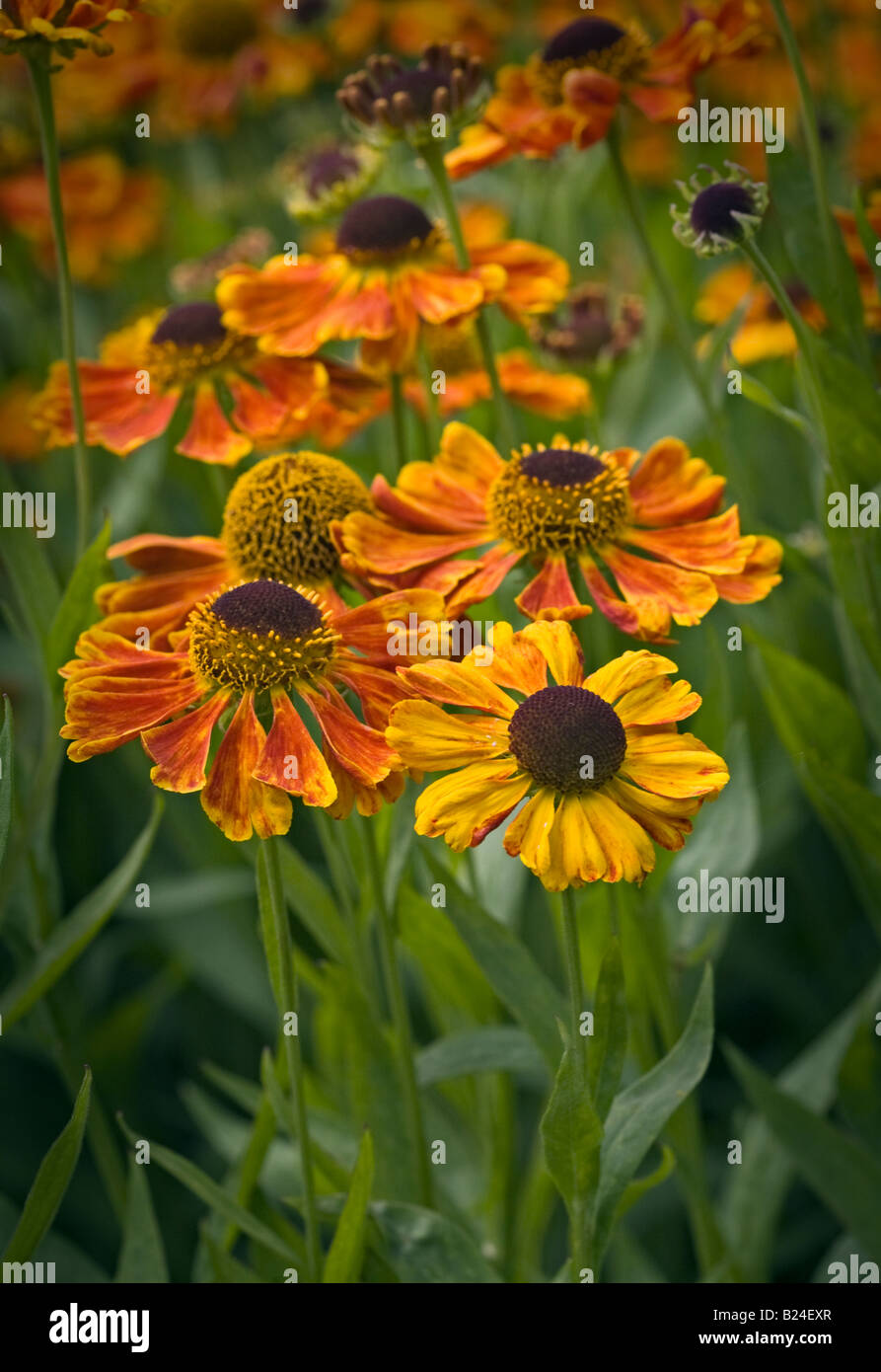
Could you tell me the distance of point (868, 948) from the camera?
56.9 inches

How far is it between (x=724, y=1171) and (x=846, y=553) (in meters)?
0.73

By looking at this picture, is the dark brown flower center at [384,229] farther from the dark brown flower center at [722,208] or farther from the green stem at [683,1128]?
the green stem at [683,1128]

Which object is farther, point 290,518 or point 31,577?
point 31,577

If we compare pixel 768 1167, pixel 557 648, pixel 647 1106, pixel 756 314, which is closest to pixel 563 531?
pixel 557 648

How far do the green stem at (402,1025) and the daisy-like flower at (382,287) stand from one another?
1.25 ft

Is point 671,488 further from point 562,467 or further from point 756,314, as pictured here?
point 756,314

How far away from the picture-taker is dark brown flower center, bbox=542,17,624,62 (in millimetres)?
1064

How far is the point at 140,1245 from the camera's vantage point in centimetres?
88

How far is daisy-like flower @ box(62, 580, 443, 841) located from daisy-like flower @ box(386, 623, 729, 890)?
1.5 inches

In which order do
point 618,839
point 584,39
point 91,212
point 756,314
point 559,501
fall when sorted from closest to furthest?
point 618,839, point 559,501, point 584,39, point 756,314, point 91,212

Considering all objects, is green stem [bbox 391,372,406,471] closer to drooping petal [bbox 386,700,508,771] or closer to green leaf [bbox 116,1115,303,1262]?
drooping petal [bbox 386,700,508,771]

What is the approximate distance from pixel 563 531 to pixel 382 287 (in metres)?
0.31

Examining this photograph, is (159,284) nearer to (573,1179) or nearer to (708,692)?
(708,692)

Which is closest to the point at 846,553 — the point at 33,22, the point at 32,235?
the point at 33,22
